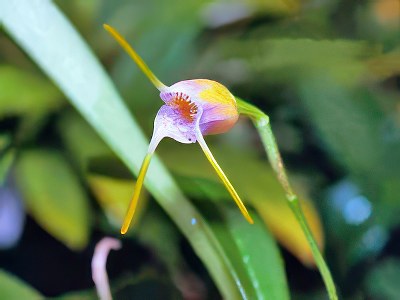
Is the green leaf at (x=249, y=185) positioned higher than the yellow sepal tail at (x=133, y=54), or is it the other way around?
the yellow sepal tail at (x=133, y=54)

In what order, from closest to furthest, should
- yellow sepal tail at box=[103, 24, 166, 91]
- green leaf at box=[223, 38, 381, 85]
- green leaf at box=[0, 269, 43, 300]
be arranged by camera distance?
1. yellow sepal tail at box=[103, 24, 166, 91]
2. green leaf at box=[0, 269, 43, 300]
3. green leaf at box=[223, 38, 381, 85]

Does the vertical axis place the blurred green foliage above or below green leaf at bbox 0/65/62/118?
below

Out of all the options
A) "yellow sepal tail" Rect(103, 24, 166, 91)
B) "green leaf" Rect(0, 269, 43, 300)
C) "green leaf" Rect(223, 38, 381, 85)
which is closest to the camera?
"yellow sepal tail" Rect(103, 24, 166, 91)

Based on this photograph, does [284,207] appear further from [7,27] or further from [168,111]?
[7,27]

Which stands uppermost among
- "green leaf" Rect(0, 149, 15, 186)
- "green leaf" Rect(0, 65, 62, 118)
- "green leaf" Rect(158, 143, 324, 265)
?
"green leaf" Rect(0, 65, 62, 118)

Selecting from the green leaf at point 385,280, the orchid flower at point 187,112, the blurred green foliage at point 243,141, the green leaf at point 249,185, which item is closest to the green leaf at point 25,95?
the blurred green foliage at point 243,141

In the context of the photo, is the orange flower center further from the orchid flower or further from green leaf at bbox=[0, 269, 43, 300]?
green leaf at bbox=[0, 269, 43, 300]

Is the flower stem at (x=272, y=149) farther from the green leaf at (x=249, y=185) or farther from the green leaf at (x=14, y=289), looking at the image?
the green leaf at (x=14, y=289)

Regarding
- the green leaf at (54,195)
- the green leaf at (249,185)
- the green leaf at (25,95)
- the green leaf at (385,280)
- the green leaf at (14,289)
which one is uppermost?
the green leaf at (25,95)

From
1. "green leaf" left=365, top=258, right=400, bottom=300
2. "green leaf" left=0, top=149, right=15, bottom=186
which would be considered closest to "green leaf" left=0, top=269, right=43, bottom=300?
"green leaf" left=0, top=149, right=15, bottom=186
